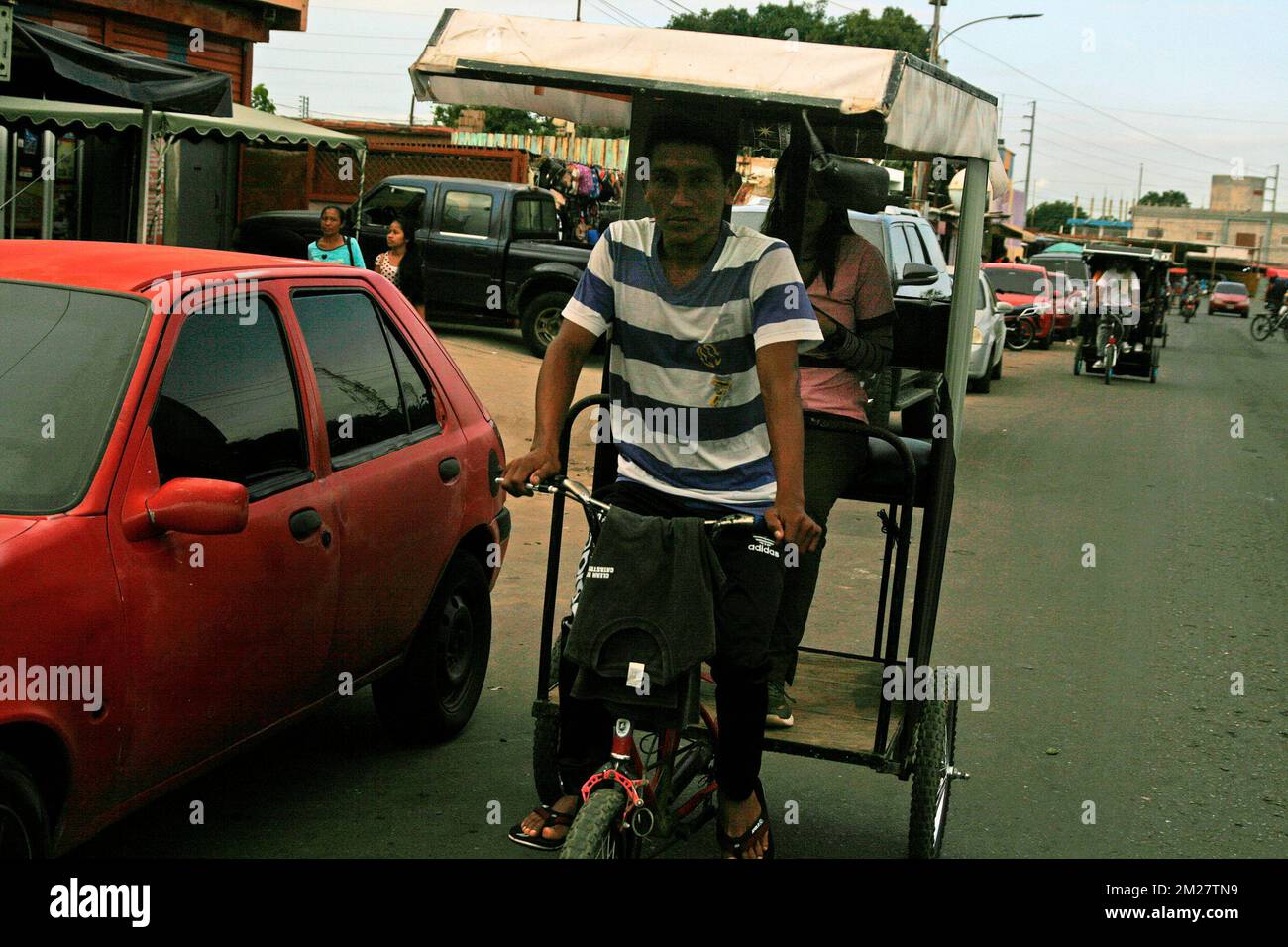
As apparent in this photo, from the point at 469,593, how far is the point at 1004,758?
2.19 metres

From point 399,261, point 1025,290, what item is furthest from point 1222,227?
point 399,261

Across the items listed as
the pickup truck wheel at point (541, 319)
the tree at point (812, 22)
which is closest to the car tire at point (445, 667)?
the pickup truck wheel at point (541, 319)

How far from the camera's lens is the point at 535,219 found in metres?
19.3

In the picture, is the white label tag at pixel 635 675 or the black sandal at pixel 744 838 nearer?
the white label tag at pixel 635 675

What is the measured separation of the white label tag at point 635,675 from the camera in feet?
10.4

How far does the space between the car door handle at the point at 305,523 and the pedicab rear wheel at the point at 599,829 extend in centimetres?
135

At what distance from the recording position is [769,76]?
150 inches

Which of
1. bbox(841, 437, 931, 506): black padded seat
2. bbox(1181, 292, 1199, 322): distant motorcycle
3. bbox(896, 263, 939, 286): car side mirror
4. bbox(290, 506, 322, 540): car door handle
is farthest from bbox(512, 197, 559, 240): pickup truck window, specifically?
bbox(1181, 292, 1199, 322): distant motorcycle

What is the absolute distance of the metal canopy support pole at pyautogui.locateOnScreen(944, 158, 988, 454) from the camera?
4.45 m

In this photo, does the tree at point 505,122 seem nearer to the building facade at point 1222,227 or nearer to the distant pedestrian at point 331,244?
the distant pedestrian at point 331,244

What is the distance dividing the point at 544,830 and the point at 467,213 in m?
16.2

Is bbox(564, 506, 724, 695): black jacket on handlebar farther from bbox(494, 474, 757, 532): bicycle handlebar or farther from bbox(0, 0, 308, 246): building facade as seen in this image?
bbox(0, 0, 308, 246): building facade
